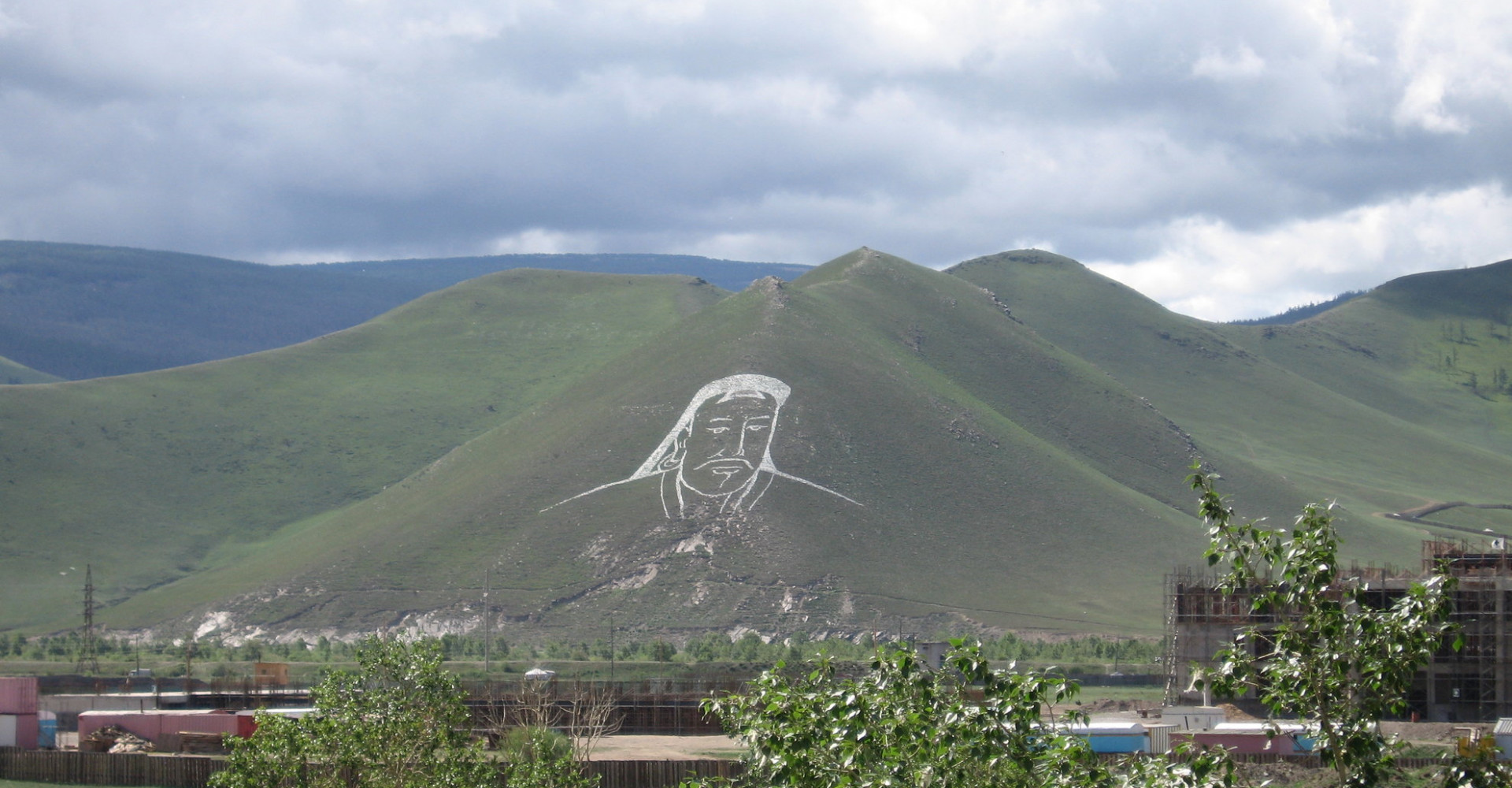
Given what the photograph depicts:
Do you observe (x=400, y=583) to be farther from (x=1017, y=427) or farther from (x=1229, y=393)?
(x=1229, y=393)

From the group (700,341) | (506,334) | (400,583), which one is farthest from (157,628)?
(506,334)

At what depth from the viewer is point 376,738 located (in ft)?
68.2

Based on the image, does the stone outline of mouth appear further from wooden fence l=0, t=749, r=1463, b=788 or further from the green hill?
wooden fence l=0, t=749, r=1463, b=788

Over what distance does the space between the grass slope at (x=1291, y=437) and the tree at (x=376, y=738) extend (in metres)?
107

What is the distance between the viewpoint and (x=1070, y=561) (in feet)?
338

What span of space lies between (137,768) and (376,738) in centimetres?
2300

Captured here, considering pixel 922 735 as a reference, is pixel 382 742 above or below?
below

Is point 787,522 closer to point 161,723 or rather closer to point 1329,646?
point 161,723

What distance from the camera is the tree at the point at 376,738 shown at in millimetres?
20203

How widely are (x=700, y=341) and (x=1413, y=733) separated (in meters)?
92.5

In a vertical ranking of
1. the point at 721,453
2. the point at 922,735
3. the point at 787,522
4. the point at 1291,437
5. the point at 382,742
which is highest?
the point at 1291,437

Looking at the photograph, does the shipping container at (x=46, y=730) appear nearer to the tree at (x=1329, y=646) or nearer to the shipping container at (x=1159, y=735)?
the shipping container at (x=1159, y=735)

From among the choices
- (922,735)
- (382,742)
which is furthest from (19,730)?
(922,735)

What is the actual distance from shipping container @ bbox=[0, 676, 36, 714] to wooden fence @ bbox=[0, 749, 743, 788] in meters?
6.35
